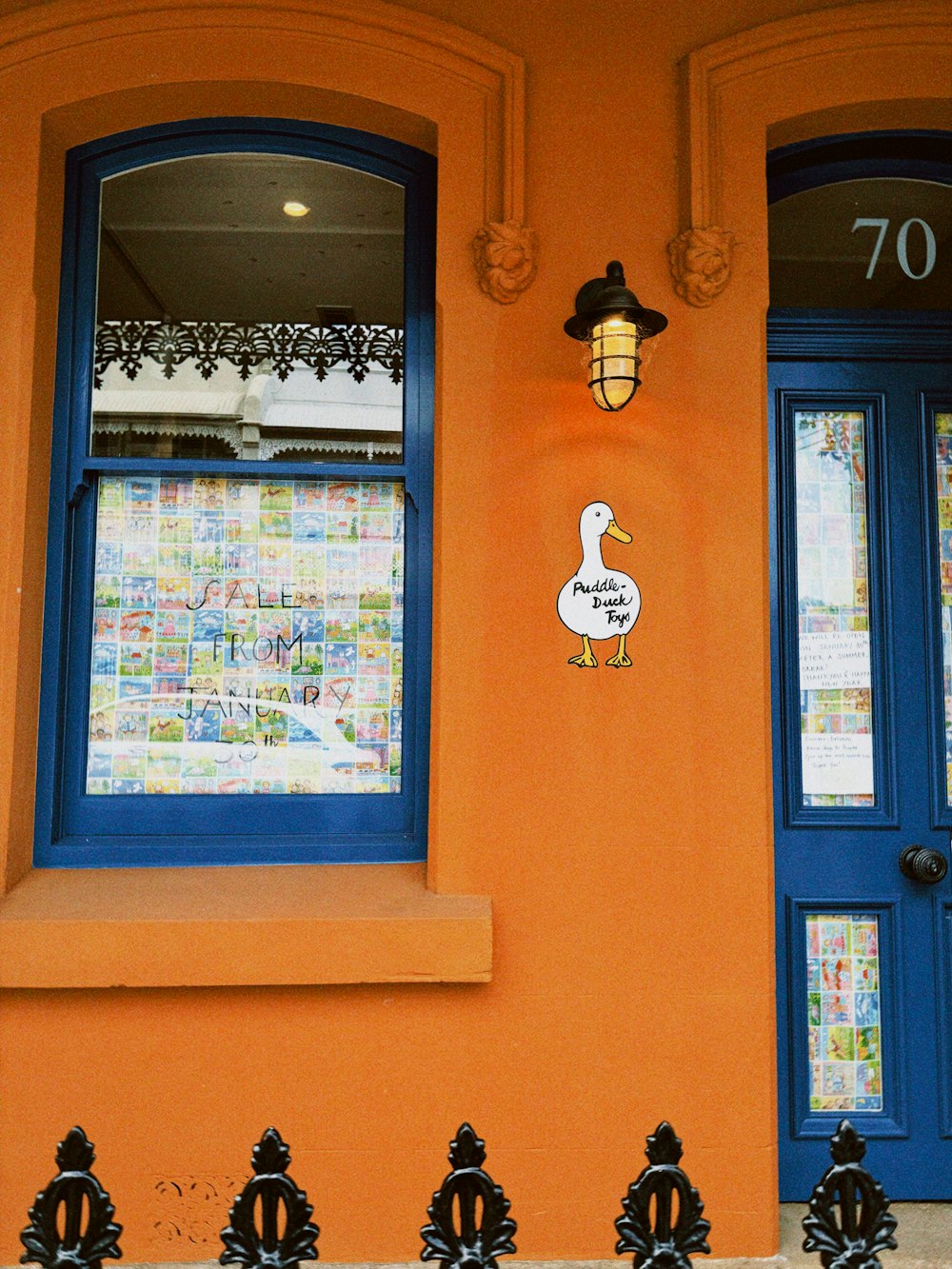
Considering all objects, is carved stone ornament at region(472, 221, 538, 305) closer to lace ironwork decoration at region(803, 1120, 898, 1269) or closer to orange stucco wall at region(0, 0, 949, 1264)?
orange stucco wall at region(0, 0, 949, 1264)

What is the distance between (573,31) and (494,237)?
2.79 ft

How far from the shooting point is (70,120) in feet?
11.5

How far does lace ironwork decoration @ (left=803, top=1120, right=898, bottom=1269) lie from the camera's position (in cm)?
137

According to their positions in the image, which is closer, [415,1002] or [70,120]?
[415,1002]

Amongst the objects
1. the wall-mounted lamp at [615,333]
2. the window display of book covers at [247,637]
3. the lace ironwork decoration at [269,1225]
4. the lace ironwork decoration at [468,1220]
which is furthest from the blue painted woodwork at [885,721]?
the lace ironwork decoration at [269,1225]

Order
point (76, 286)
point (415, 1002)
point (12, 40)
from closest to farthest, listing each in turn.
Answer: point (415, 1002), point (12, 40), point (76, 286)

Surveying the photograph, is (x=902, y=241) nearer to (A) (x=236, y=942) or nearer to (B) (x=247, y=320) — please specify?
(B) (x=247, y=320)

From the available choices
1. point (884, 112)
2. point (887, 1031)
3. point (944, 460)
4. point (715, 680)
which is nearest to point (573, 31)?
point (884, 112)

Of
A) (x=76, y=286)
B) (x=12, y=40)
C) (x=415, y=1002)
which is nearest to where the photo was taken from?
(x=415, y=1002)

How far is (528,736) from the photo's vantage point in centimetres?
331

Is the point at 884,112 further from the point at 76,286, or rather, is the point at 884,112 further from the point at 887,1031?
the point at 887,1031

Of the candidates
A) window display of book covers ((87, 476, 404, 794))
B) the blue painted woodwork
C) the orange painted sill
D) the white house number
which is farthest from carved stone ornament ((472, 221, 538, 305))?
the orange painted sill

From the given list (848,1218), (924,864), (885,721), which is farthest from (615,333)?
(848,1218)

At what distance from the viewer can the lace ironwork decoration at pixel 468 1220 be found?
1.35 m
